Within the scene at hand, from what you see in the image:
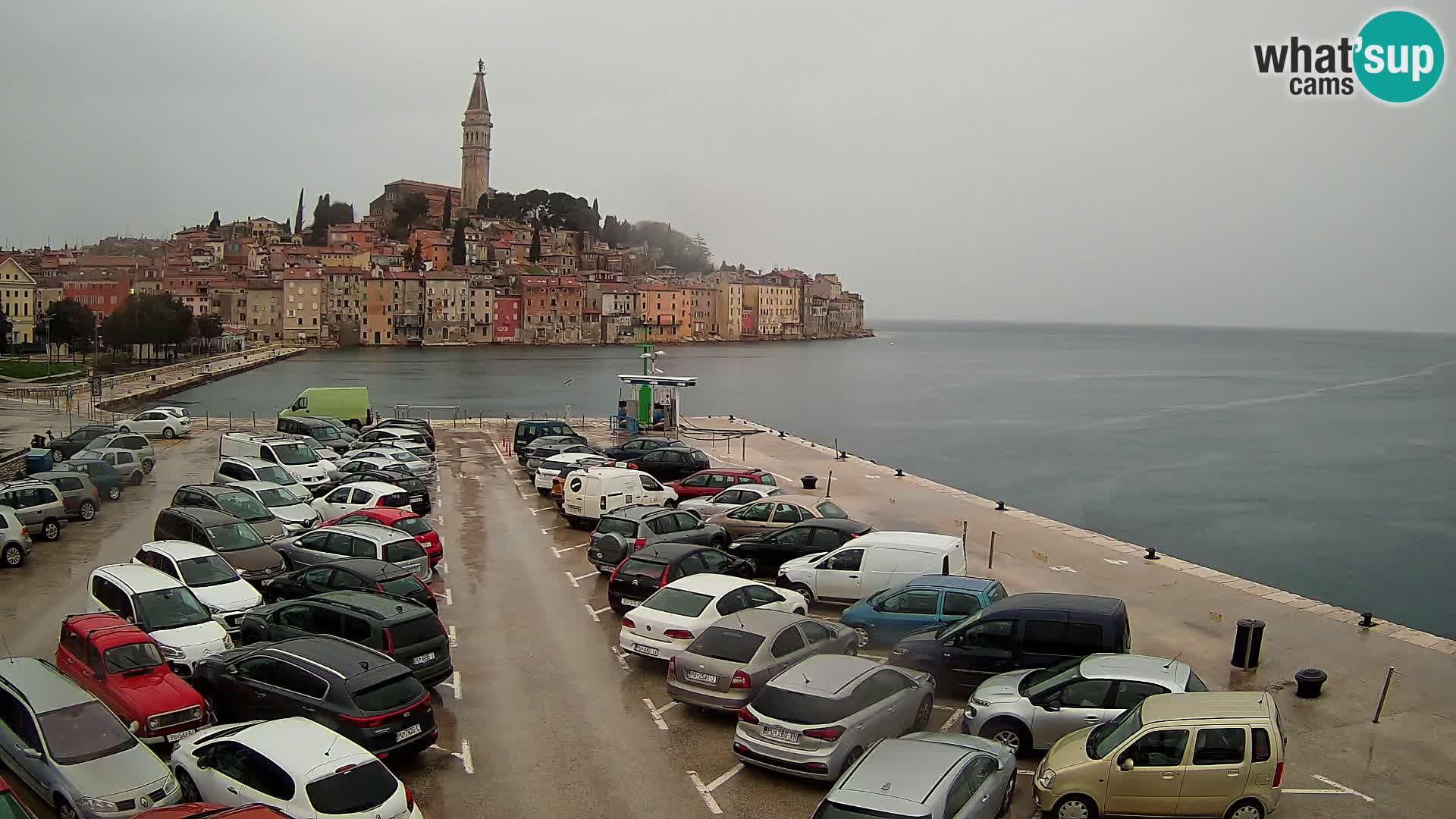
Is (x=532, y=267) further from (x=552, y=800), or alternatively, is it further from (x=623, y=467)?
(x=552, y=800)

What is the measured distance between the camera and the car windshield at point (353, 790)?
6797 mm

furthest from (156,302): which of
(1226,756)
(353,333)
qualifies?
(1226,756)

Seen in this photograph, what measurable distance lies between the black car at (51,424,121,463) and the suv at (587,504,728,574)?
16761 millimetres

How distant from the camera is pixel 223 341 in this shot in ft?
406

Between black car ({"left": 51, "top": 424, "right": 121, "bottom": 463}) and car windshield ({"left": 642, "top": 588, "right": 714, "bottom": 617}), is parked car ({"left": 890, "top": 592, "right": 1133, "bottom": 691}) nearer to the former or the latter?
car windshield ({"left": 642, "top": 588, "right": 714, "bottom": 617})

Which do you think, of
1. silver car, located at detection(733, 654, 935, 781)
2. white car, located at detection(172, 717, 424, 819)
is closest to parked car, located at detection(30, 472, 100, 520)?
white car, located at detection(172, 717, 424, 819)

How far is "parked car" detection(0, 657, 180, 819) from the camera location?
284 inches

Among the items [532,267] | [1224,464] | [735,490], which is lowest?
[1224,464]

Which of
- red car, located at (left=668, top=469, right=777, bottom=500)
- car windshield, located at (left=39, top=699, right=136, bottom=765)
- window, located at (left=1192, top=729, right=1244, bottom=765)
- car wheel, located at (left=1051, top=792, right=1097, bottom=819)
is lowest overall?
car wheel, located at (left=1051, top=792, right=1097, bottom=819)

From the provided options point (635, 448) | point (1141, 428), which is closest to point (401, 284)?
point (1141, 428)

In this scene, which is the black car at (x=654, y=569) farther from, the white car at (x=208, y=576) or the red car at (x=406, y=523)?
the white car at (x=208, y=576)

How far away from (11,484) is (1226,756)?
Answer: 18.7m

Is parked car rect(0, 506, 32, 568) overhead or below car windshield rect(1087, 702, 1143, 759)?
below

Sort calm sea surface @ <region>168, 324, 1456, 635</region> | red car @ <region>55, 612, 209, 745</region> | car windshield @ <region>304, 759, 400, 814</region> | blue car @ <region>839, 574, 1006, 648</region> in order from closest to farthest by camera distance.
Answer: car windshield @ <region>304, 759, 400, 814</region> < red car @ <region>55, 612, 209, 745</region> < blue car @ <region>839, 574, 1006, 648</region> < calm sea surface @ <region>168, 324, 1456, 635</region>
